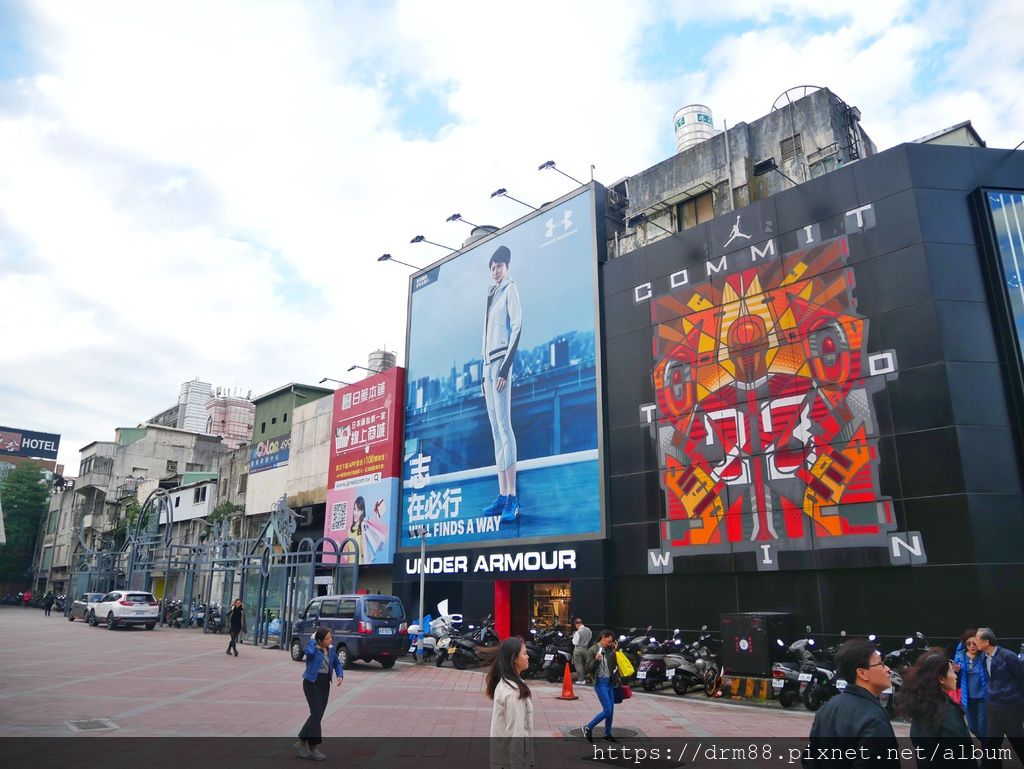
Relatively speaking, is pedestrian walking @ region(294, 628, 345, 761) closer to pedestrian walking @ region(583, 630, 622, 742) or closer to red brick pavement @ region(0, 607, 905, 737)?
red brick pavement @ region(0, 607, 905, 737)

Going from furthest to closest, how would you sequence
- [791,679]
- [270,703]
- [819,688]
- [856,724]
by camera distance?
1. [791,679]
2. [270,703]
3. [819,688]
4. [856,724]

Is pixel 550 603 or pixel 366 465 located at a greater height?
pixel 366 465

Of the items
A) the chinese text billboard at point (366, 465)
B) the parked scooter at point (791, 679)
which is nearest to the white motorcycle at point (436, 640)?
the chinese text billboard at point (366, 465)

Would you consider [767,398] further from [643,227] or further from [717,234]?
[643,227]

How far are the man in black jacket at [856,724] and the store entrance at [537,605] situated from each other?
20.4 meters

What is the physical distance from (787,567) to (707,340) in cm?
658

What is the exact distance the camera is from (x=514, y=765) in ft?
16.8

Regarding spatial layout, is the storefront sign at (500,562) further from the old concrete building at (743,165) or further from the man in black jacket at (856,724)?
the man in black jacket at (856,724)

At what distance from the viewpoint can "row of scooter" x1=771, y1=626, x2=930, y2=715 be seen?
43.8ft

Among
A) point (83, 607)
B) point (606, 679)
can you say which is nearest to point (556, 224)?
point (606, 679)

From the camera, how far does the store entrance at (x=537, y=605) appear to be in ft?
82.0

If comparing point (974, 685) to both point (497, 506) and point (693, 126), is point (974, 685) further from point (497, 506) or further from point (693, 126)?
point (693, 126)

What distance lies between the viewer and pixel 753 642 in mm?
15945

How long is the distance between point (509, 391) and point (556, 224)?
648cm
